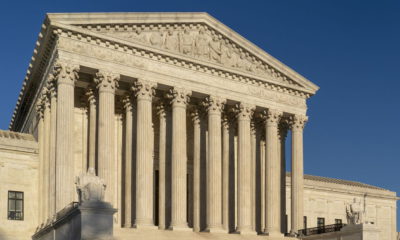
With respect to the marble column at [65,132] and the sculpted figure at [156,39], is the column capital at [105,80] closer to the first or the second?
the marble column at [65,132]

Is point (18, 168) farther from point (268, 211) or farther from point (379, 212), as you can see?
point (379, 212)

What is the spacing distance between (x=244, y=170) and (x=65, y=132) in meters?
16.4

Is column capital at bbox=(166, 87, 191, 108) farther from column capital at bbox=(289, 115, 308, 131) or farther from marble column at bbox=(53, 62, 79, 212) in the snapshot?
column capital at bbox=(289, 115, 308, 131)

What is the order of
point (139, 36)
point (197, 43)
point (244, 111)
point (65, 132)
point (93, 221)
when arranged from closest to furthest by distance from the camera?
point (93, 221) → point (65, 132) → point (139, 36) → point (197, 43) → point (244, 111)

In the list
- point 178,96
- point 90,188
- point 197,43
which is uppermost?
point 197,43

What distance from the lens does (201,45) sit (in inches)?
1932

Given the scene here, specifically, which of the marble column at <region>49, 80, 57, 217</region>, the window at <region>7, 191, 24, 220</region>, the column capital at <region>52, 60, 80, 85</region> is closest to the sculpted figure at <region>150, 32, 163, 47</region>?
the column capital at <region>52, 60, 80, 85</region>

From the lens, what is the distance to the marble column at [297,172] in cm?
5250

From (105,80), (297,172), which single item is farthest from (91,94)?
(297,172)

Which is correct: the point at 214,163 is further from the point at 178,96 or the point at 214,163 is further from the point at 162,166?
the point at 178,96

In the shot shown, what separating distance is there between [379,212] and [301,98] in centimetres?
2956

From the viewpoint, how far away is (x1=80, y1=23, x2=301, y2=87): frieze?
4488 centimetres

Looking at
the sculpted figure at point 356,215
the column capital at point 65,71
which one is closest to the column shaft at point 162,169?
the column capital at point 65,71

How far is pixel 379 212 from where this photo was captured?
7744 cm
